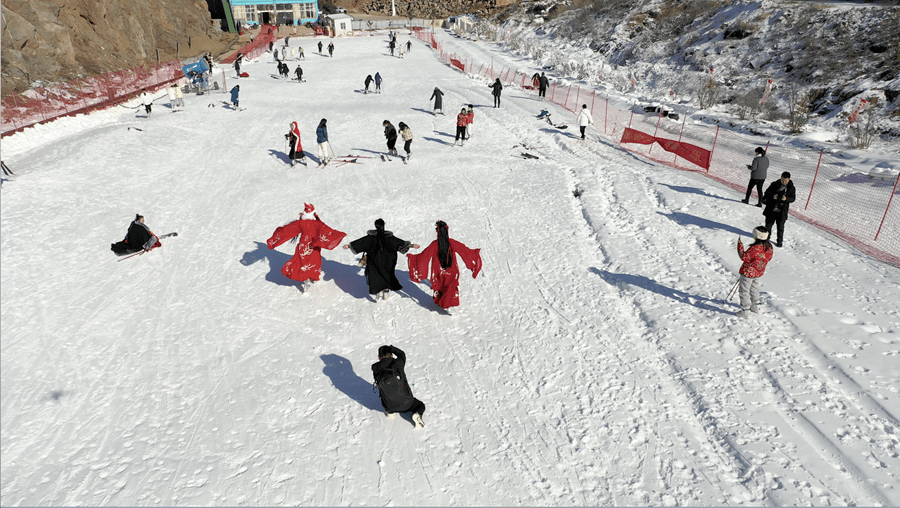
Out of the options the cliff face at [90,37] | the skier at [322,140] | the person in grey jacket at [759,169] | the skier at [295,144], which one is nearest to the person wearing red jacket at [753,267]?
the person in grey jacket at [759,169]

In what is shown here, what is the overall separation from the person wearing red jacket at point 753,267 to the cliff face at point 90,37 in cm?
2898

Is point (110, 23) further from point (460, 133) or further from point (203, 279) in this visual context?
point (203, 279)

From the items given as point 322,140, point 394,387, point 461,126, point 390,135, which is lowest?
point 394,387

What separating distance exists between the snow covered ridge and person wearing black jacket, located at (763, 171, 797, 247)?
866 centimetres

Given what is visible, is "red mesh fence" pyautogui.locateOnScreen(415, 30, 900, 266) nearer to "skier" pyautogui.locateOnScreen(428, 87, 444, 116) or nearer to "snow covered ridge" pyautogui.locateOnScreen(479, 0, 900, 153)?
"snow covered ridge" pyautogui.locateOnScreen(479, 0, 900, 153)

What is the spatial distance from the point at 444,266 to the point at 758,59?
26287 millimetres

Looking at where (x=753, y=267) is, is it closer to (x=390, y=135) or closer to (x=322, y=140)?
(x=390, y=135)

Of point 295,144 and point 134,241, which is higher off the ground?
point 295,144

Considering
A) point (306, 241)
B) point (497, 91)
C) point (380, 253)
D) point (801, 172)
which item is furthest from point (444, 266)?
point (497, 91)

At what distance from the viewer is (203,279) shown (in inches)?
371

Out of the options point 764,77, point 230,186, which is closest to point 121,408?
point 230,186

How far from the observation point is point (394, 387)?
572 cm

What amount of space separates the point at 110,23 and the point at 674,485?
40052 millimetres

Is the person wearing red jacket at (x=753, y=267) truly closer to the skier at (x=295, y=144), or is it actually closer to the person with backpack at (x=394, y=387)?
the person with backpack at (x=394, y=387)
